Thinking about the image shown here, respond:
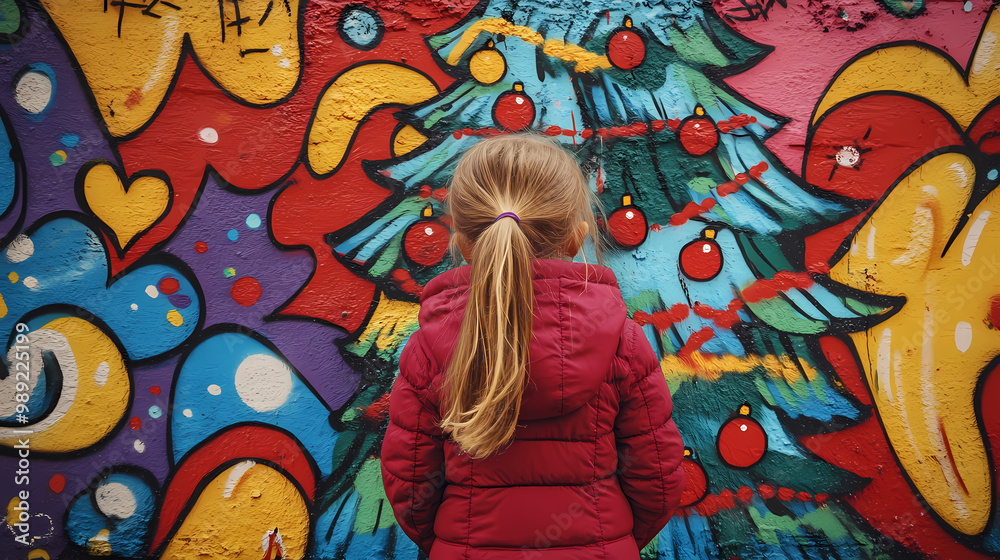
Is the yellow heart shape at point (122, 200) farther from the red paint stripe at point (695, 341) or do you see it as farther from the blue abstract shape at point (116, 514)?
the red paint stripe at point (695, 341)

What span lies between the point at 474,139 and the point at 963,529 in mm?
2589

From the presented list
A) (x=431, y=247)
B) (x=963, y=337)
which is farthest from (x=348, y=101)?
(x=963, y=337)

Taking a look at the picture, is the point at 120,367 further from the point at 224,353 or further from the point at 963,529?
the point at 963,529

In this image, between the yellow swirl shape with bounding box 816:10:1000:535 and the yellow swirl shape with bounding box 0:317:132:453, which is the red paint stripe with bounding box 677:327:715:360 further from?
the yellow swirl shape with bounding box 0:317:132:453

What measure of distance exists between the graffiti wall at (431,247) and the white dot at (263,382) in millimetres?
14

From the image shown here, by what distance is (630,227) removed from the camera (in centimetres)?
212

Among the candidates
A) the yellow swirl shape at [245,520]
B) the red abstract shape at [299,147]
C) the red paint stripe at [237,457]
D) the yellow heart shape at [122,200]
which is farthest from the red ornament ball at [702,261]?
the yellow heart shape at [122,200]

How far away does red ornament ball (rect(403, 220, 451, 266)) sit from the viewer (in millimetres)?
2148

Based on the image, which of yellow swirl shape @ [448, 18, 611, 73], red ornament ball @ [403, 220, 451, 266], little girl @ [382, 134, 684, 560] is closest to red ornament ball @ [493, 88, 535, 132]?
yellow swirl shape @ [448, 18, 611, 73]

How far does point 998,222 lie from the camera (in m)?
2.03

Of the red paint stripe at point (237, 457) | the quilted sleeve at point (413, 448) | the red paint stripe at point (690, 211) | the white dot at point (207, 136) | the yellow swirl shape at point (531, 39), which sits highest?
the yellow swirl shape at point (531, 39)

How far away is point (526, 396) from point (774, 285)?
4.85ft

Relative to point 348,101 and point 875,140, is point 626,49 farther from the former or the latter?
point 348,101

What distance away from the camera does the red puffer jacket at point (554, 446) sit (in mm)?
1146
